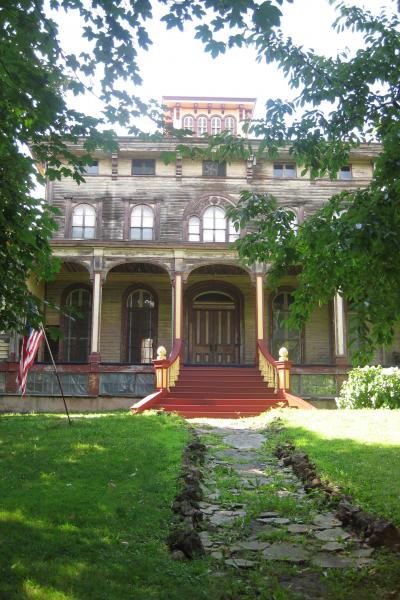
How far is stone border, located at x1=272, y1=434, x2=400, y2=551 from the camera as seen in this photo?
16.6ft

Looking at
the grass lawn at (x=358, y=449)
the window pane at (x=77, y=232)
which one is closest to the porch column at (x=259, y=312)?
the grass lawn at (x=358, y=449)

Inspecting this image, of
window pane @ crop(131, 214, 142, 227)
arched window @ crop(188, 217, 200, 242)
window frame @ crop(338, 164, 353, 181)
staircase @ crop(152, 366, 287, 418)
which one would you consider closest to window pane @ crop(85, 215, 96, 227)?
window pane @ crop(131, 214, 142, 227)

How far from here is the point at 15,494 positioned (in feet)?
19.4

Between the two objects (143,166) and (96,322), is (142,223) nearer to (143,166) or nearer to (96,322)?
(143,166)

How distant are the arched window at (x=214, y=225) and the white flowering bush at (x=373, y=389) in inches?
330

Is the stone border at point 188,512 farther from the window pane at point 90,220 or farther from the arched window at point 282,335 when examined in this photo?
the window pane at point 90,220

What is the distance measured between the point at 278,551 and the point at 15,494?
281 centimetres

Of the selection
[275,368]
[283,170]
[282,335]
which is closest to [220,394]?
[275,368]

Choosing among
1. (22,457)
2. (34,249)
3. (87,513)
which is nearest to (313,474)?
(87,513)

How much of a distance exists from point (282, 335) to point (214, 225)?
5.15 m

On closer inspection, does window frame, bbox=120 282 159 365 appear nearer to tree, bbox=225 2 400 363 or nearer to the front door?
the front door

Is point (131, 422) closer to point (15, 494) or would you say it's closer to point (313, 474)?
point (313, 474)

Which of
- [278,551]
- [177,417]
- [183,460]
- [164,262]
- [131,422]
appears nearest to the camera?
[278,551]

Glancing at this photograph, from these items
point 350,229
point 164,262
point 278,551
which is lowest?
point 278,551
